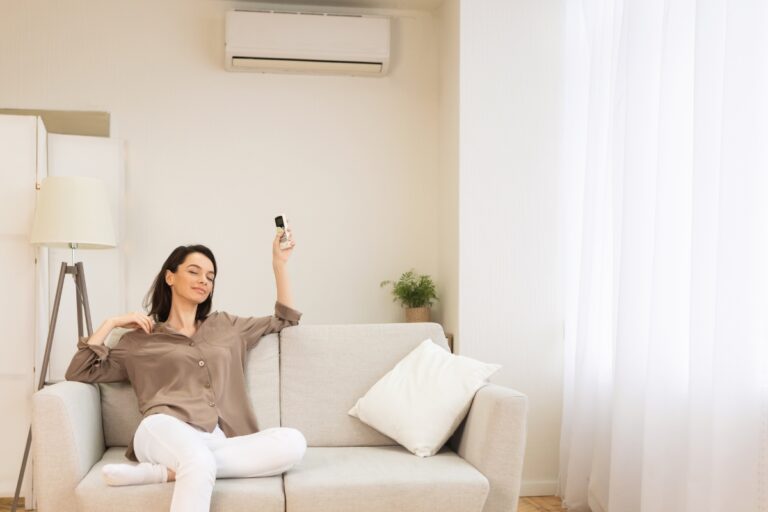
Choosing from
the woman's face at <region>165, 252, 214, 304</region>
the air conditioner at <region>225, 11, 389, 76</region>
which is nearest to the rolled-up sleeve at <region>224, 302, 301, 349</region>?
the woman's face at <region>165, 252, 214, 304</region>

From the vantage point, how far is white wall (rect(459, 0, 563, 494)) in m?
4.16

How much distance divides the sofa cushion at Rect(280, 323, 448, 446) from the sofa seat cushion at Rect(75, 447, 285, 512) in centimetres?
58

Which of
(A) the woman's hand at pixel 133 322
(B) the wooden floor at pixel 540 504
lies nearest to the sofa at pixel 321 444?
(A) the woman's hand at pixel 133 322

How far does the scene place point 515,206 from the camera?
4.20 m

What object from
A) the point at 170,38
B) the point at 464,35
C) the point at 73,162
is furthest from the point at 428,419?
the point at 170,38

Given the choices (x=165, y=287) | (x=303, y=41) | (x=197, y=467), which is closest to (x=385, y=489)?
(x=197, y=467)

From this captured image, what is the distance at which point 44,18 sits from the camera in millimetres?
4574

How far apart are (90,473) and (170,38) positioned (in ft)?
9.29

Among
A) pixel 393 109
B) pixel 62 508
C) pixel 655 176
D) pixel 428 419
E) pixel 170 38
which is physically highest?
pixel 170 38

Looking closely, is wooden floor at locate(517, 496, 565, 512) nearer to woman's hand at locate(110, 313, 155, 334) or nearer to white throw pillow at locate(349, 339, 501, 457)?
white throw pillow at locate(349, 339, 501, 457)

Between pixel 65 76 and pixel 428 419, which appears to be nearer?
pixel 428 419

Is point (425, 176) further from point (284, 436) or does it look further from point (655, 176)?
point (284, 436)

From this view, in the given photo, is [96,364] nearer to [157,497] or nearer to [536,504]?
[157,497]

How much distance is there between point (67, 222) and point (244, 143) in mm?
1247
